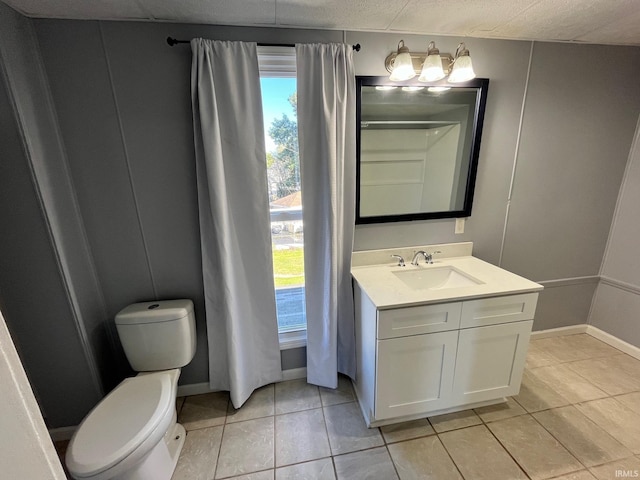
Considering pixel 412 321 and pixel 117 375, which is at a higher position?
pixel 412 321

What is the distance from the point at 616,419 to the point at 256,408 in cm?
207

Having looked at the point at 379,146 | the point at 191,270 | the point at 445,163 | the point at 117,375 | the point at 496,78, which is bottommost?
the point at 117,375

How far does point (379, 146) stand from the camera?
1.60 m

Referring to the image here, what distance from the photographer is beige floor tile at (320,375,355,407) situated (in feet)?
5.60

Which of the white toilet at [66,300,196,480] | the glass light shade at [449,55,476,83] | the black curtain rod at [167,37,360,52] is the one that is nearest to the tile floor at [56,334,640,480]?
the white toilet at [66,300,196,480]

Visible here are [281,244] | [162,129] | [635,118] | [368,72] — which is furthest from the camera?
[635,118]

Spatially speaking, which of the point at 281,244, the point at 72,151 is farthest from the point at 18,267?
the point at 281,244

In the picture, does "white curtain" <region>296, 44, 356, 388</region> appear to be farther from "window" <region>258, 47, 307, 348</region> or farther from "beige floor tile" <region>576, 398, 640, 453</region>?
"beige floor tile" <region>576, 398, 640, 453</region>

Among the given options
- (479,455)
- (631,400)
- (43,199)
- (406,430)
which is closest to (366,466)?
(406,430)

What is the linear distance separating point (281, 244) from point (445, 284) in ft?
3.57

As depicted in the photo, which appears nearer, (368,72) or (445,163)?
(368,72)

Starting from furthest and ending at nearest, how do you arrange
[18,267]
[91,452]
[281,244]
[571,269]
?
1. [571,269]
2. [281,244]
3. [18,267]
4. [91,452]

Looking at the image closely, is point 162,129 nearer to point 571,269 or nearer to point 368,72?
point 368,72

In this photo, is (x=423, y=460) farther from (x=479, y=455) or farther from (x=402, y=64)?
(x=402, y=64)
